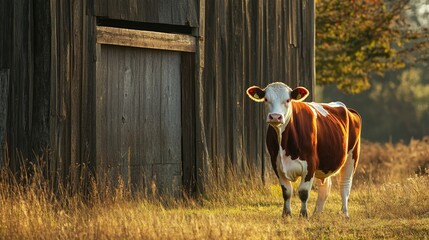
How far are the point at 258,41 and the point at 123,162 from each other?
12.8 feet

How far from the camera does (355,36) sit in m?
30.7

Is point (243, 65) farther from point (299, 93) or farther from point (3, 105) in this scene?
point (3, 105)

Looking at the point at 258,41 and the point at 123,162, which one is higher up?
the point at 258,41

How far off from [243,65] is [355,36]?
13601 mm

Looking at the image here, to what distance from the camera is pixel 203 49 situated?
1669cm

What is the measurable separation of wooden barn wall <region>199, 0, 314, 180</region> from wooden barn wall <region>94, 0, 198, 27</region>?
24.5 inches

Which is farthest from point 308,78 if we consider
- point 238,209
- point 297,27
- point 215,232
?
point 215,232

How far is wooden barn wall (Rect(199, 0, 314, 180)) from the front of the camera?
16969 mm

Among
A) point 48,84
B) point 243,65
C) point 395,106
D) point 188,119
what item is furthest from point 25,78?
point 395,106

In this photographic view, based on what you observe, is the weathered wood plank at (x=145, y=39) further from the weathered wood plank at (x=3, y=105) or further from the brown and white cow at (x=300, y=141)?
the brown and white cow at (x=300, y=141)

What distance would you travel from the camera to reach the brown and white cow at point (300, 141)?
1353 cm

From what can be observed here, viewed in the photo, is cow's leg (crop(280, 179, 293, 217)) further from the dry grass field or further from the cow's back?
the cow's back

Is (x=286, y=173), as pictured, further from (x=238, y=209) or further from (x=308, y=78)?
(x=308, y=78)

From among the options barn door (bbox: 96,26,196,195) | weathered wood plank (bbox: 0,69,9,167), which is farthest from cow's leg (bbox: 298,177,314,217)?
weathered wood plank (bbox: 0,69,9,167)
